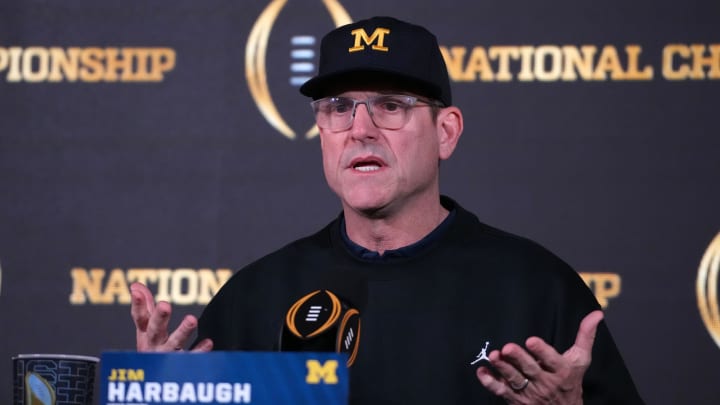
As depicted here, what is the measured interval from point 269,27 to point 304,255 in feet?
3.77

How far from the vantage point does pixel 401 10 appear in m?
3.35

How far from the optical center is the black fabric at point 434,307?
2.12 metres

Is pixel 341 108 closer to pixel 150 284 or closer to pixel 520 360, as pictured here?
pixel 520 360

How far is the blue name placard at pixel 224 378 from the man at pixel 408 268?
0.64 metres

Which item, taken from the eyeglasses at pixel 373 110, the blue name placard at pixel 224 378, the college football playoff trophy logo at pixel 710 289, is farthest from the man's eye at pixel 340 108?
the college football playoff trophy logo at pixel 710 289

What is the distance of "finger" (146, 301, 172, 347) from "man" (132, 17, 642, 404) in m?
0.16

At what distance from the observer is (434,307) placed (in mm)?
2211

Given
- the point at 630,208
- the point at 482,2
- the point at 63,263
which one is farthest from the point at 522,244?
the point at 63,263

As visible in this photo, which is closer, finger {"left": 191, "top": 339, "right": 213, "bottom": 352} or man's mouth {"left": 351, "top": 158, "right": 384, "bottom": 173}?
finger {"left": 191, "top": 339, "right": 213, "bottom": 352}

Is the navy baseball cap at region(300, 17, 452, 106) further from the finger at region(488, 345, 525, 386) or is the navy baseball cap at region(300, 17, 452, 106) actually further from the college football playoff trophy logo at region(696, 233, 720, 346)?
the college football playoff trophy logo at region(696, 233, 720, 346)

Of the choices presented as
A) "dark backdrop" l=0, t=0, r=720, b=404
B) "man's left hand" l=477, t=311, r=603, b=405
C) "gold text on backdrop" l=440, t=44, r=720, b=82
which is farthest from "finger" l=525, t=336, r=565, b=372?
"gold text on backdrop" l=440, t=44, r=720, b=82

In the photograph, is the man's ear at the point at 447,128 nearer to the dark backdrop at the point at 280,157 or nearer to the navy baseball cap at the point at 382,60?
the navy baseball cap at the point at 382,60

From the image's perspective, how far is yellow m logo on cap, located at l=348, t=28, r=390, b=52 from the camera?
221 cm

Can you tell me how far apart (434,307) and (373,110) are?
0.39 m
